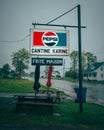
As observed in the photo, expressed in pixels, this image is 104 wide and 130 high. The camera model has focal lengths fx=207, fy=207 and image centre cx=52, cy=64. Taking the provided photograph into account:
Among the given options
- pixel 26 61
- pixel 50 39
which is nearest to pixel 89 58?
pixel 26 61

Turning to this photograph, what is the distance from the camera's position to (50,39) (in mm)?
10789

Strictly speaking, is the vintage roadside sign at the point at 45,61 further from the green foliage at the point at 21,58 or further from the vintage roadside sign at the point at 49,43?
the green foliage at the point at 21,58

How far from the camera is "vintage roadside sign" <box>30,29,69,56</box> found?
420 inches


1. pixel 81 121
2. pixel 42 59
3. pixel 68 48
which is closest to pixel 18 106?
pixel 42 59

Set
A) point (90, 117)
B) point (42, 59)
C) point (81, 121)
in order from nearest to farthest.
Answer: point (81, 121), point (90, 117), point (42, 59)

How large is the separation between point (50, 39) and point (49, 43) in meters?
0.22

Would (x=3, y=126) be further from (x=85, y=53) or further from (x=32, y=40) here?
(x=85, y=53)

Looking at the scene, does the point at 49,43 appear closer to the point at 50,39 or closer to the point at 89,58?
the point at 50,39

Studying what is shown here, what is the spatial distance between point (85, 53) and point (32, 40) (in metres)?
81.1

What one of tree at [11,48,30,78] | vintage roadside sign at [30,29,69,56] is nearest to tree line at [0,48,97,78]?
tree at [11,48,30,78]

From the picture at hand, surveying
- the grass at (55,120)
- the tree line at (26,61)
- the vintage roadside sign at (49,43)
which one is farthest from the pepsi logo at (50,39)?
the tree line at (26,61)

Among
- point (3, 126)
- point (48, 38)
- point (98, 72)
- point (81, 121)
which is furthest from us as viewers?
point (98, 72)

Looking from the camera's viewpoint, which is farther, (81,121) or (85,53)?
(85,53)

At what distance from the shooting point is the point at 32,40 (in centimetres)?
1077
